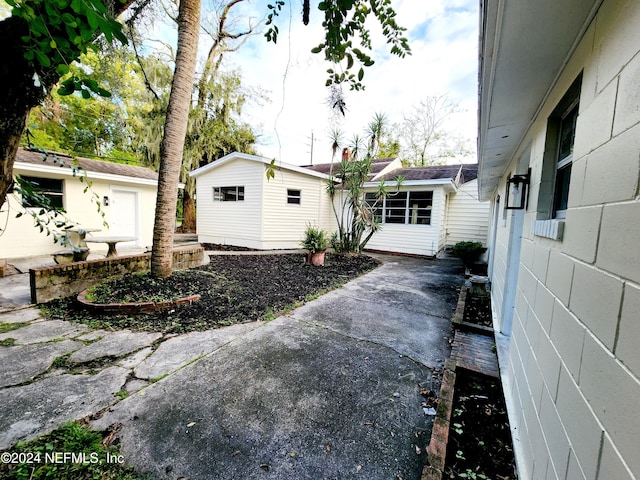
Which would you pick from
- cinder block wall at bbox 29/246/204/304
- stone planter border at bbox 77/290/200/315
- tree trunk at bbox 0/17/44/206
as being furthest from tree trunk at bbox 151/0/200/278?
tree trunk at bbox 0/17/44/206

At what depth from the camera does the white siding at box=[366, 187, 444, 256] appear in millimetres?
9875

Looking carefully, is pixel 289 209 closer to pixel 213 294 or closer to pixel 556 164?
pixel 213 294

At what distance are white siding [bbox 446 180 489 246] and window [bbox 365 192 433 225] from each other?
6.49 ft

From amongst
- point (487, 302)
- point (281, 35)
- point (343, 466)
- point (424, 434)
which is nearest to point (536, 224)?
point (424, 434)

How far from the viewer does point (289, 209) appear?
11062 mm

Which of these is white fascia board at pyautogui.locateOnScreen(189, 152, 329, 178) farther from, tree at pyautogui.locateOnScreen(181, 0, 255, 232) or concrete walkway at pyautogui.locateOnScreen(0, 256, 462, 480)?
concrete walkway at pyautogui.locateOnScreen(0, 256, 462, 480)

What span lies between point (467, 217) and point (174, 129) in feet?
36.5

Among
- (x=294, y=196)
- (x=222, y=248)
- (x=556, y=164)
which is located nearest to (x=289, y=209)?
(x=294, y=196)

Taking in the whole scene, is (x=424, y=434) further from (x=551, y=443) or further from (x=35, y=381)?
(x=35, y=381)

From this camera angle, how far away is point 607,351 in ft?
2.67

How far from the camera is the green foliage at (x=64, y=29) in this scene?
2.86 ft

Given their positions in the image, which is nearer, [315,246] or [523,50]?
[523,50]

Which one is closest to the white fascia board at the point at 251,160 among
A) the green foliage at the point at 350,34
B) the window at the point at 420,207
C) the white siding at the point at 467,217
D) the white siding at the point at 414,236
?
A: the white siding at the point at 414,236

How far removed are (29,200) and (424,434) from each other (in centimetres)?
349
